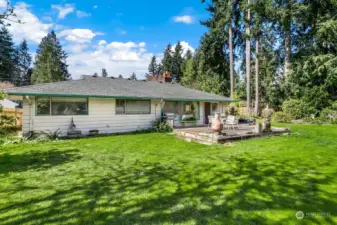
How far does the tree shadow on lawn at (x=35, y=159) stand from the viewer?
5.27m

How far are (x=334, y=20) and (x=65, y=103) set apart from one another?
20505mm

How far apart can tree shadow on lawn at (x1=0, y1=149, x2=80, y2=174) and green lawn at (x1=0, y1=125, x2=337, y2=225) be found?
0.02 m

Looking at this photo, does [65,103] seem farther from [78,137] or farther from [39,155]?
[39,155]

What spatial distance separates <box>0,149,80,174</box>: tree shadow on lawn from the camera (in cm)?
527

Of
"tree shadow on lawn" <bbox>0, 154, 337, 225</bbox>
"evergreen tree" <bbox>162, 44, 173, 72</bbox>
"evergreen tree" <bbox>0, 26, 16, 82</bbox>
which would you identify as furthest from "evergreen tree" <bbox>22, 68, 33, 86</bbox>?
"tree shadow on lawn" <bbox>0, 154, 337, 225</bbox>

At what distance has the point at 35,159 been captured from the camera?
6.05m

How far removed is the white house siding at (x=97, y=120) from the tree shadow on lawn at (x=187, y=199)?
20.8 feet

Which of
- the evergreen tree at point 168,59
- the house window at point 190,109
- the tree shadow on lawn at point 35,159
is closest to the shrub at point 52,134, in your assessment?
the tree shadow on lawn at point 35,159

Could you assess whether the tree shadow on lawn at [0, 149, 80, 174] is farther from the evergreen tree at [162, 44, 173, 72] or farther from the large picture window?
the evergreen tree at [162, 44, 173, 72]

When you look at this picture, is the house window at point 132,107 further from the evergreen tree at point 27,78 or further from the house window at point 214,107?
the evergreen tree at point 27,78

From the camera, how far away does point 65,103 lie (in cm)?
996

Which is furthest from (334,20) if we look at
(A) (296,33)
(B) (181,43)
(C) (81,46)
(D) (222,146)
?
(B) (181,43)

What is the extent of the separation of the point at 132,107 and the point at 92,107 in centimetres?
223

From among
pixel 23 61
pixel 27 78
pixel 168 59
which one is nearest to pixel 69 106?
pixel 168 59
